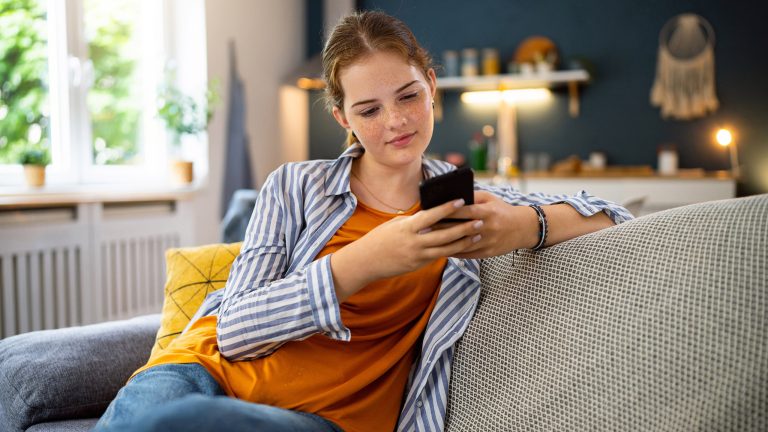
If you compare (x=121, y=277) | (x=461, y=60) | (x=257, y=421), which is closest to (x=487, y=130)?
(x=461, y=60)

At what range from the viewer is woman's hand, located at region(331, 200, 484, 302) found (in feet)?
3.18

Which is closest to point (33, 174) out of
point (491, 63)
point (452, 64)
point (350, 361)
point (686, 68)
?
point (350, 361)

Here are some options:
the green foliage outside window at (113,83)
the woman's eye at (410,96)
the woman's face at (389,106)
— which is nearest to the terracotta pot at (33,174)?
the green foliage outside window at (113,83)

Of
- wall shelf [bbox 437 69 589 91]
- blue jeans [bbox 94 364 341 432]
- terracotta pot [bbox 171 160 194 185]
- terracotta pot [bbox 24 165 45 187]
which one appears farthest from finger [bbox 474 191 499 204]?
wall shelf [bbox 437 69 589 91]

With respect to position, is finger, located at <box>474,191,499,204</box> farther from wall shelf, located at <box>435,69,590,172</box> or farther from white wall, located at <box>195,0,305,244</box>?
wall shelf, located at <box>435,69,590,172</box>

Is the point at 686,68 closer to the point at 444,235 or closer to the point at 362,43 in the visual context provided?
the point at 362,43

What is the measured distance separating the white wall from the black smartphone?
12.1 ft

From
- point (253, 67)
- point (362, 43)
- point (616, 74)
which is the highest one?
point (253, 67)

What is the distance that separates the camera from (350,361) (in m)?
1.16

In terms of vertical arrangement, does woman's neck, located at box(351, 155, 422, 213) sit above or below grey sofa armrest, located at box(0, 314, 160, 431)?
above

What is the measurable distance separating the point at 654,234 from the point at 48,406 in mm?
1283

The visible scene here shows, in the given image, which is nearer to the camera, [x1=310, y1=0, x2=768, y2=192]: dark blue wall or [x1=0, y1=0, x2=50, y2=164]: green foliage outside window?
[x1=0, y1=0, x2=50, y2=164]: green foliage outside window

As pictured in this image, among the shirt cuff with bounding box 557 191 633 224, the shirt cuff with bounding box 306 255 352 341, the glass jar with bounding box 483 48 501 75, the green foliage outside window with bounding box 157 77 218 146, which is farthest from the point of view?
the glass jar with bounding box 483 48 501 75

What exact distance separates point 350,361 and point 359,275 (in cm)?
21
